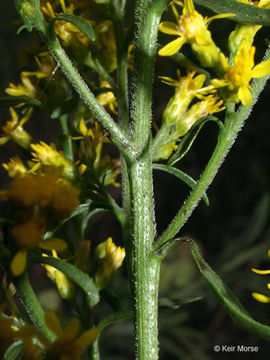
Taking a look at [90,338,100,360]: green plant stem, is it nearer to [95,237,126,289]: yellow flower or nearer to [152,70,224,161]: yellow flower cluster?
[95,237,126,289]: yellow flower

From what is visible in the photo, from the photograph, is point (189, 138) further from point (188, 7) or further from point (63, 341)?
point (63, 341)

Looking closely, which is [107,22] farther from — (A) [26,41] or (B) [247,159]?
(A) [26,41]

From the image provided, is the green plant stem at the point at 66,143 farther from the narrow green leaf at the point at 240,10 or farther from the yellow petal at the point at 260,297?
the yellow petal at the point at 260,297

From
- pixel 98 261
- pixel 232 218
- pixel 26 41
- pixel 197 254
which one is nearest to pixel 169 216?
pixel 232 218

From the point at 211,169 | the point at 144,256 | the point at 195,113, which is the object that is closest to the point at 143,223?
the point at 144,256

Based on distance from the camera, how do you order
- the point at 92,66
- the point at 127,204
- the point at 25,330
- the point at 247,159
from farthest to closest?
the point at 247,159
the point at 92,66
the point at 127,204
the point at 25,330

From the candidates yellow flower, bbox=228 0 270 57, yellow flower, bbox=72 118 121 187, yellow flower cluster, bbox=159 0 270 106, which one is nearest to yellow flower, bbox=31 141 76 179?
yellow flower, bbox=72 118 121 187
